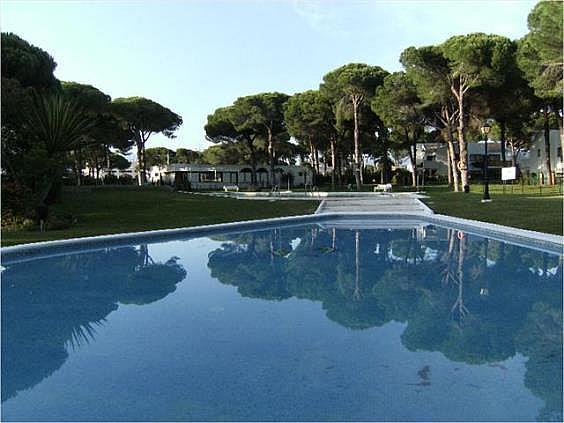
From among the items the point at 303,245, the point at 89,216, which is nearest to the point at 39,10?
the point at 89,216

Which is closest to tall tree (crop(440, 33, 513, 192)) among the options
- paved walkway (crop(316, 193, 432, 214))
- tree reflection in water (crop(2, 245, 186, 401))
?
paved walkway (crop(316, 193, 432, 214))

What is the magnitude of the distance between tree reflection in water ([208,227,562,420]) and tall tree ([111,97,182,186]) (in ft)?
97.6

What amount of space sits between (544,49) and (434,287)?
18770 mm

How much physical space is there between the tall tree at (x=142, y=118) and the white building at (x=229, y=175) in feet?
15.0

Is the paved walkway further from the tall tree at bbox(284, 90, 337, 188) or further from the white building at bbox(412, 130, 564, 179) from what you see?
the white building at bbox(412, 130, 564, 179)

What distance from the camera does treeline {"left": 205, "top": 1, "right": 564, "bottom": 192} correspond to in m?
23.0

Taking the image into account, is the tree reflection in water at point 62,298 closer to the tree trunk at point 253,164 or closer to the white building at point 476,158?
the tree trunk at point 253,164

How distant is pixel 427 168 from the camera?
55.2 meters

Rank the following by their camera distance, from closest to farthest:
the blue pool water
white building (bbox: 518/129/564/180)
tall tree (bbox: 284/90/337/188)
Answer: the blue pool water
tall tree (bbox: 284/90/337/188)
white building (bbox: 518/129/564/180)

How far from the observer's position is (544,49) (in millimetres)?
20859

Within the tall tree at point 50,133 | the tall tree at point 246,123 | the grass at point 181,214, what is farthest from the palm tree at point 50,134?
the tall tree at point 246,123

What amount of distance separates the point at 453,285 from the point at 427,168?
50.8 meters

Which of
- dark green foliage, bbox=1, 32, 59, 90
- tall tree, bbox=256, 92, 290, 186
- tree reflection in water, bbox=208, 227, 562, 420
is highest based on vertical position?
tall tree, bbox=256, 92, 290, 186

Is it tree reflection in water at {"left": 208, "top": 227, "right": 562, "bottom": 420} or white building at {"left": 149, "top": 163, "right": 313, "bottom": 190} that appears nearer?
tree reflection in water at {"left": 208, "top": 227, "right": 562, "bottom": 420}
